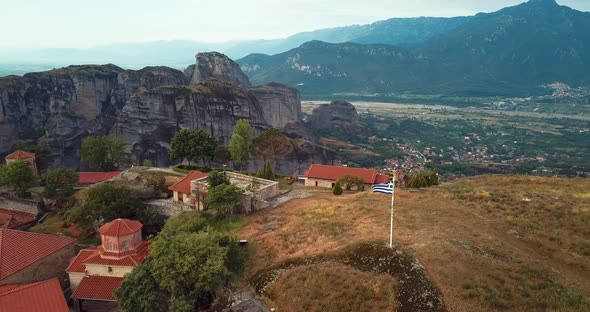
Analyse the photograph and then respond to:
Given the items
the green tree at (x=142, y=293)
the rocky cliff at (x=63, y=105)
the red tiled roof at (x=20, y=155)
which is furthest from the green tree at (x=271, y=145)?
the rocky cliff at (x=63, y=105)

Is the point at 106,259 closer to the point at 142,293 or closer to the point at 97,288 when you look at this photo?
the point at 97,288

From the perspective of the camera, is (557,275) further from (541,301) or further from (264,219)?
(264,219)

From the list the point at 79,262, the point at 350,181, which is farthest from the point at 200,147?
the point at 79,262

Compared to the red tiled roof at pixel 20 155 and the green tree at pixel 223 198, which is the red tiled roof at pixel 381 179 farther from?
the red tiled roof at pixel 20 155

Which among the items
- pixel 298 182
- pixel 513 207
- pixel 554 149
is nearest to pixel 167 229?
pixel 513 207

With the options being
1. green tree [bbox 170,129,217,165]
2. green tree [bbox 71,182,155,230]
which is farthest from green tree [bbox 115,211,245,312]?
green tree [bbox 170,129,217,165]

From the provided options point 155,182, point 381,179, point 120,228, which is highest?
point 120,228
